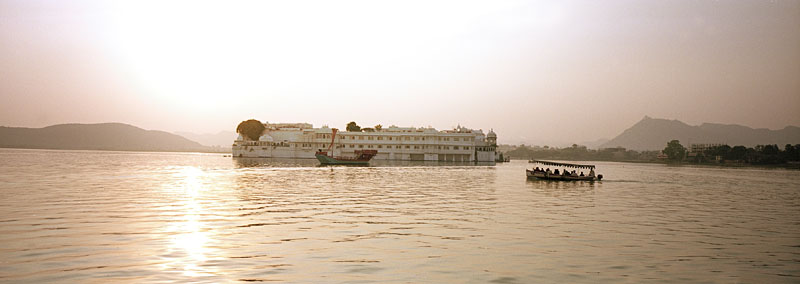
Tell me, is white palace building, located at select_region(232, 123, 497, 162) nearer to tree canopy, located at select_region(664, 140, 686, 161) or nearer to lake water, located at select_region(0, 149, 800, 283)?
tree canopy, located at select_region(664, 140, 686, 161)

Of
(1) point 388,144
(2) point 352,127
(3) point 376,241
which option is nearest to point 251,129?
(2) point 352,127

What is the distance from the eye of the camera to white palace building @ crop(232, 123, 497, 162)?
130750mm

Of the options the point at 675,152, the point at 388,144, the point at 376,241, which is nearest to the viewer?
the point at 376,241

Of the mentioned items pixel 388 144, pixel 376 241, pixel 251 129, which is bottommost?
pixel 376 241

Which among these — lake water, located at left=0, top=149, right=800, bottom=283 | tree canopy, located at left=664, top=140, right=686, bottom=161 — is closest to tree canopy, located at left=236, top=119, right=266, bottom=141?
lake water, located at left=0, top=149, right=800, bottom=283

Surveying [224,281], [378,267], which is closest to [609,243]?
[378,267]

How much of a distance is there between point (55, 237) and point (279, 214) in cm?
786

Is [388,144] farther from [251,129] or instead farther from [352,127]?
[251,129]

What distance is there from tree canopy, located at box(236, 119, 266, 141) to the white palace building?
8.78 metres

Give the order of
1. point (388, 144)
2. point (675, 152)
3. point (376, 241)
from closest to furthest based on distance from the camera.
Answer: point (376, 241) < point (388, 144) < point (675, 152)

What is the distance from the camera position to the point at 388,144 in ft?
433

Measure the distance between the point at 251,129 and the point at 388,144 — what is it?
41920mm

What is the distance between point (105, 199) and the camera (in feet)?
79.9

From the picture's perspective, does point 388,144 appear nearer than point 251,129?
Yes
